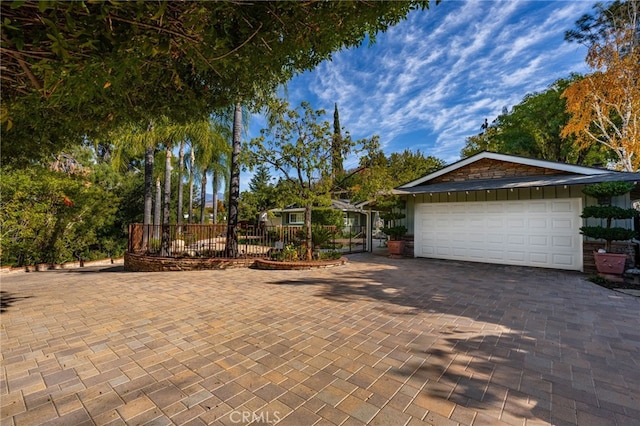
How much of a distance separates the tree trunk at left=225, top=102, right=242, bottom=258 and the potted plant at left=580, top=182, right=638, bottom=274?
9.99 meters

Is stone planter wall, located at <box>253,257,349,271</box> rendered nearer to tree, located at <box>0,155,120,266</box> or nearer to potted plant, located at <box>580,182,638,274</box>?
potted plant, located at <box>580,182,638,274</box>

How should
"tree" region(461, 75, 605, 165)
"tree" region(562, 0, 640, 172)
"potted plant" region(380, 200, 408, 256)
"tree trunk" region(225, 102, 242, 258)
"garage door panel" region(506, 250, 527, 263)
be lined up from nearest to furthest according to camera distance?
"garage door panel" region(506, 250, 527, 263), "tree trunk" region(225, 102, 242, 258), "potted plant" region(380, 200, 408, 256), "tree" region(562, 0, 640, 172), "tree" region(461, 75, 605, 165)

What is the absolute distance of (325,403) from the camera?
7.04 ft

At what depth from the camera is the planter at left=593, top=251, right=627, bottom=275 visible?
6762 mm

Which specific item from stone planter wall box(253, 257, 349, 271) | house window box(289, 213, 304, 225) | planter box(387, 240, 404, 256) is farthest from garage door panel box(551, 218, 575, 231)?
house window box(289, 213, 304, 225)

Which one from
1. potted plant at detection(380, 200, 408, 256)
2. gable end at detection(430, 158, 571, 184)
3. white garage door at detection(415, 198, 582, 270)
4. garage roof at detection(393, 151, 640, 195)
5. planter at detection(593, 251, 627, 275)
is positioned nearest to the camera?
planter at detection(593, 251, 627, 275)

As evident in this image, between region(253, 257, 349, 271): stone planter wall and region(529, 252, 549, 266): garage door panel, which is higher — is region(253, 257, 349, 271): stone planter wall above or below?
below

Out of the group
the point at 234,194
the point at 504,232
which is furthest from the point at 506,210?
the point at 234,194

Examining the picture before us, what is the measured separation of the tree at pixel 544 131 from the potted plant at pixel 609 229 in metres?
11.4

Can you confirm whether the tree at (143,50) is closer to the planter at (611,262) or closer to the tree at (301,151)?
the tree at (301,151)

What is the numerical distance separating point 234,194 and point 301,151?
2.78 m

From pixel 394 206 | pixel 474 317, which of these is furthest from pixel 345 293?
pixel 394 206

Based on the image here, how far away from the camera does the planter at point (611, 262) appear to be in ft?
22.2

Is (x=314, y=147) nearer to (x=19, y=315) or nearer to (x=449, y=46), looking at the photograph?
(x=449, y=46)
